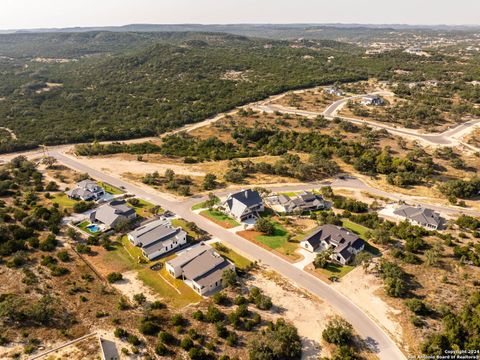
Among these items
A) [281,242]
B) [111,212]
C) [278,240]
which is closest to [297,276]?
[281,242]

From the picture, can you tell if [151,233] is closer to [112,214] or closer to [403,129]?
[112,214]

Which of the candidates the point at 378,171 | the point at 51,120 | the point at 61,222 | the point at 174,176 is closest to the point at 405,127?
the point at 378,171

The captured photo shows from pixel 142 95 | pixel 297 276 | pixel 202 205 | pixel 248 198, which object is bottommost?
pixel 297 276

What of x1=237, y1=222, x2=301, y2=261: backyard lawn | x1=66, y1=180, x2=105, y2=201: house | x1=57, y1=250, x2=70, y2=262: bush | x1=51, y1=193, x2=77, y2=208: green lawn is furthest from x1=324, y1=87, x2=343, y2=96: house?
x1=57, y1=250, x2=70, y2=262: bush

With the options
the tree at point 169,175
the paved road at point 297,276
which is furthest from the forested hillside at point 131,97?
the paved road at point 297,276

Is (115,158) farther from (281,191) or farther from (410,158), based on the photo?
(410,158)
